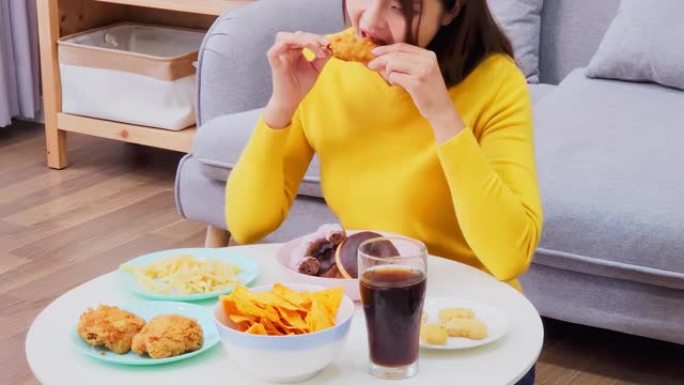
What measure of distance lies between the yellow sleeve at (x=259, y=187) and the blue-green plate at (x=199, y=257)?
0.08m

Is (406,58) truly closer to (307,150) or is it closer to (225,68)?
(307,150)

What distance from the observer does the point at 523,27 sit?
111 inches

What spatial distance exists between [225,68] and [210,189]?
290 millimetres

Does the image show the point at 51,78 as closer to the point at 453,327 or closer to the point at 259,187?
the point at 259,187

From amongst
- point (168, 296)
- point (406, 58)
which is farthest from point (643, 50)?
point (168, 296)

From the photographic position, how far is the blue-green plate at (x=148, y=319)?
1105 mm

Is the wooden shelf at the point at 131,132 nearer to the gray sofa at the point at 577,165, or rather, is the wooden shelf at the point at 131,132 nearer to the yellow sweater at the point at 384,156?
the gray sofa at the point at 577,165

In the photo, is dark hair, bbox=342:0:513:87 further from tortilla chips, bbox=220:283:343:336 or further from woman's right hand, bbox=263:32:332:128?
tortilla chips, bbox=220:283:343:336

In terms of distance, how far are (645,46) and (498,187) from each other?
4.87ft

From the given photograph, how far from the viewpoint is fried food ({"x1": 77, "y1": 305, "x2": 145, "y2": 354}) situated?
3.69 feet

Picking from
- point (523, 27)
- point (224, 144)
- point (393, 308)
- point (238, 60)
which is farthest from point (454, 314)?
point (523, 27)

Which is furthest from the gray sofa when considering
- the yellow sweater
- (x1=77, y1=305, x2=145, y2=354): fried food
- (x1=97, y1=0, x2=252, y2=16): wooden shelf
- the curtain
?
the curtain

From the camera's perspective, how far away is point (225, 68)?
2.56 meters

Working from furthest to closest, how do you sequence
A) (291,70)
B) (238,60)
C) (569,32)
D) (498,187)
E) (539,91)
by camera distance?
(569,32), (539,91), (238,60), (291,70), (498,187)
